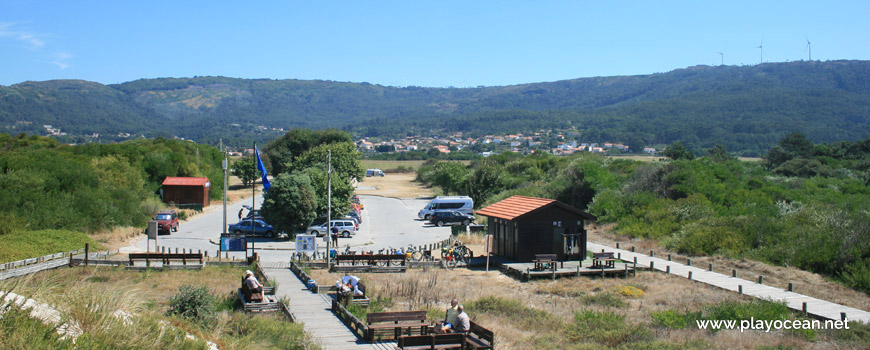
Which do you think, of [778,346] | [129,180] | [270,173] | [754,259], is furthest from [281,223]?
[270,173]

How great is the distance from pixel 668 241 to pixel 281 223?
2178 centimetres

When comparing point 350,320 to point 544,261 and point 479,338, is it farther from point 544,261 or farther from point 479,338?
point 544,261

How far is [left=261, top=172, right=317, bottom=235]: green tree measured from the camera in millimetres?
35312

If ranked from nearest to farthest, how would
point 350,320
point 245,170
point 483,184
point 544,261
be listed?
1. point 350,320
2. point 544,261
3. point 483,184
4. point 245,170

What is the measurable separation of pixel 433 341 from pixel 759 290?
14241 mm

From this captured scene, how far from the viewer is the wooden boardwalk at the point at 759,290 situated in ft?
57.0

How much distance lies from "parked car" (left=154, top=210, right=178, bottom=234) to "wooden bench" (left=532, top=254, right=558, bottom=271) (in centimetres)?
2429

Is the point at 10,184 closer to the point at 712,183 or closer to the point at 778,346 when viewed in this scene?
the point at 778,346

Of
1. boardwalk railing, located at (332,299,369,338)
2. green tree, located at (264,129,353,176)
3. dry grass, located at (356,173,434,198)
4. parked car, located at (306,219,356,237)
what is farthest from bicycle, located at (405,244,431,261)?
green tree, located at (264,129,353,176)

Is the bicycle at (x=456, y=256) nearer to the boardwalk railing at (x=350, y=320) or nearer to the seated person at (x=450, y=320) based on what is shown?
the boardwalk railing at (x=350, y=320)

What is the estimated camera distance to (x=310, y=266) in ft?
83.1

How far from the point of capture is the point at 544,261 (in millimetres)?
24734

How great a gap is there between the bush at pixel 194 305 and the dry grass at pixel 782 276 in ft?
61.5

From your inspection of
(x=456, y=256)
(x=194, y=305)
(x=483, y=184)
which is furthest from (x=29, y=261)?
(x=483, y=184)
